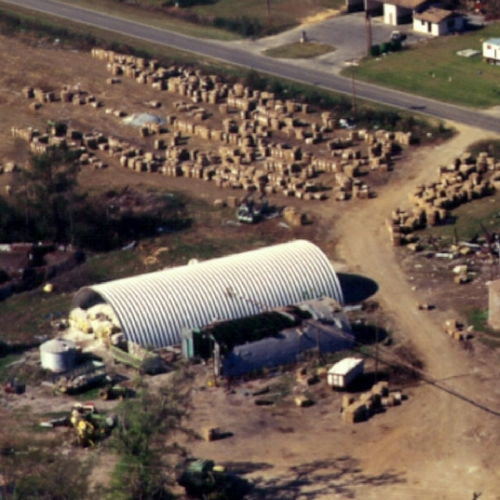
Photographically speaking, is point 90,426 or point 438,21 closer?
point 90,426

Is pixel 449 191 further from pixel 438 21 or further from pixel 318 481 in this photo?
pixel 318 481

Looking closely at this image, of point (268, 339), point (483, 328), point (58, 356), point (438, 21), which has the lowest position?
point (483, 328)

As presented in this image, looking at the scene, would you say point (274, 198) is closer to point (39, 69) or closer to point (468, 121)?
point (468, 121)

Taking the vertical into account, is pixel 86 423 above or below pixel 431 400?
above

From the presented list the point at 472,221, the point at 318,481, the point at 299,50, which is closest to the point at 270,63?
the point at 299,50

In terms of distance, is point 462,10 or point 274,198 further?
point 462,10

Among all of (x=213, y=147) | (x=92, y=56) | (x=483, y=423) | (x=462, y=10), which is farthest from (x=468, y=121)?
(x=483, y=423)

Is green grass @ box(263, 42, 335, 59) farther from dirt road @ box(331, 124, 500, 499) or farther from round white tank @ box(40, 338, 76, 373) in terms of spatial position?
round white tank @ box(40, 338, 76, 373)
